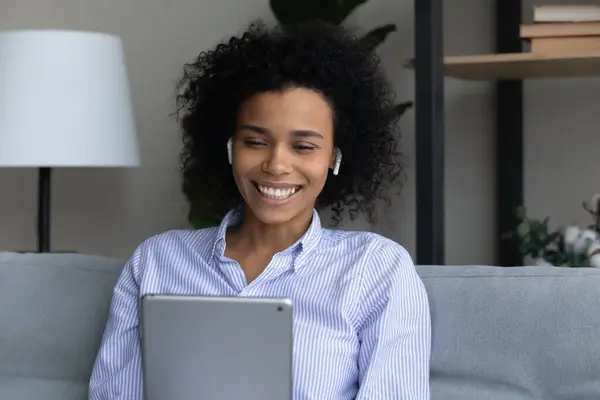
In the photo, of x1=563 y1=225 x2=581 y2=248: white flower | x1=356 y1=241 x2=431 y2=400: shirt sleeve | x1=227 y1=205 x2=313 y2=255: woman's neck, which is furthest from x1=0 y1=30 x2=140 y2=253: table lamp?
x1=563 y1=225 x2=581 y2=248: white flower

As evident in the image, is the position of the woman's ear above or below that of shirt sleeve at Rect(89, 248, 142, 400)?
above

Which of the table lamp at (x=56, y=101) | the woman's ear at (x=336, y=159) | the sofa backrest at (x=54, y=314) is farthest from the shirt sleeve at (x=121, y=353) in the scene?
the table lamp at (x=56, y=101)

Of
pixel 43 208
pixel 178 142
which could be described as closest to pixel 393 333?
pixel 43 208

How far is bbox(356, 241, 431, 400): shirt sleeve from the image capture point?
1.29 meters

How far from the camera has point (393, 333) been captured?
131cm

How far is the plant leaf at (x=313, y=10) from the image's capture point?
214cm

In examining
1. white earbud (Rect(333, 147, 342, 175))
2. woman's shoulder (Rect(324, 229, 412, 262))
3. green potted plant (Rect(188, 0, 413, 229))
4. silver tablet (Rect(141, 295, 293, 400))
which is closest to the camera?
silver tablet (Rect(141, 295, 293, 400))

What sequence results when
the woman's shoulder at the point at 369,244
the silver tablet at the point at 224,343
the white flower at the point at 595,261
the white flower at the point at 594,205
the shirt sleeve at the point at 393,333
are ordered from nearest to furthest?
1. the silver tablet at the point at 224,343
2. the shirt sleeve at the point at 393,333
3. the woman's shoulder at the point at 369,244
4. the white flower at the point at 595,261
5. the white flower at the point at 594,205

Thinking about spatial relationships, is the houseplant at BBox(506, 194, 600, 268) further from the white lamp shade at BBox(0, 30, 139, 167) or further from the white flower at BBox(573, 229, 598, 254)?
the white lamp shade at BBox(0, 30, 139, 167)

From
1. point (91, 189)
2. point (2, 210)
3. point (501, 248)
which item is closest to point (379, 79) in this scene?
point (501, 248)

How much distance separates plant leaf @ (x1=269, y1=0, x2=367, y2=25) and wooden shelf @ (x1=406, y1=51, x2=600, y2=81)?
0.25 m

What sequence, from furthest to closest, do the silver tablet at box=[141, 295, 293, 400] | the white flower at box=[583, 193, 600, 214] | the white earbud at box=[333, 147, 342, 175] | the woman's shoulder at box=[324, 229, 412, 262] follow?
1. the white flower at box=[583, 193, 600, 214]
2. the white earbud at box=[333, 147, 342, 175]
3. the woman's shoulder at box=[324, 229, 412, 262]
4. the silver tablet at box=[141, 295, 293, 400]

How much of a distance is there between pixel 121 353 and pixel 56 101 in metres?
0.70

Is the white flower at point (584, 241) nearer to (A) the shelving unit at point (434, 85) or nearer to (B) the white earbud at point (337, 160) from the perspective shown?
(A) the shelving unit at point (434, 85)
